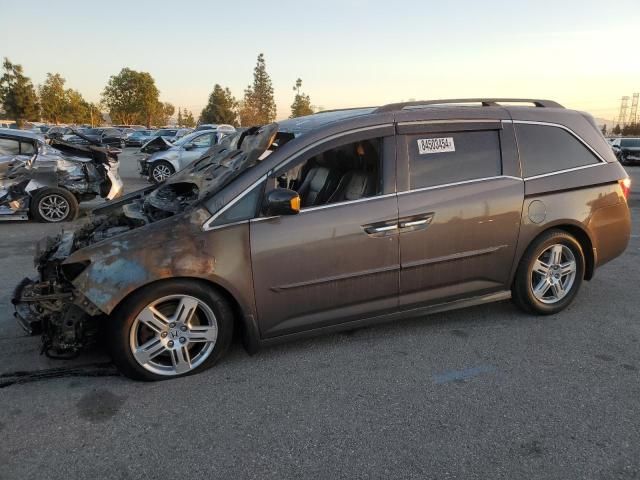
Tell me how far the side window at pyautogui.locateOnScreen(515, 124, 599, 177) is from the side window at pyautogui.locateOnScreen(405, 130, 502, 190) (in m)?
0.25

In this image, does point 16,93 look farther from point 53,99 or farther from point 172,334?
point 172,334

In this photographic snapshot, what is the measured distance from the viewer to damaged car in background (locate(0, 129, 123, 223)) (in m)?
8.27

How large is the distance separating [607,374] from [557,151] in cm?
181

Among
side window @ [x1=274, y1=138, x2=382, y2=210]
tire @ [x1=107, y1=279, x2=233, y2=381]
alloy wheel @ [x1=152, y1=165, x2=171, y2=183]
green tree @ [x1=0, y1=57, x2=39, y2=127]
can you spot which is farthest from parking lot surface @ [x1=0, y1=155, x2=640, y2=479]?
green tree @ [x1=0, y1=57, x2=39, y2=127]

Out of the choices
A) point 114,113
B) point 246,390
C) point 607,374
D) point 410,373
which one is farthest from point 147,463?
point 114,113

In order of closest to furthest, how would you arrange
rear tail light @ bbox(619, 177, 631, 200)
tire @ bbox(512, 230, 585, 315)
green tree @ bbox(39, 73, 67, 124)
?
tire @ bbox(512, 230, 585, 315) → rear tail light @ bbox(619, 177, 631, 200) → green tree @ bbox(39, 73, 67, 124)

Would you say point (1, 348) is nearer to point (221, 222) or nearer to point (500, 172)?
point (221, 222)

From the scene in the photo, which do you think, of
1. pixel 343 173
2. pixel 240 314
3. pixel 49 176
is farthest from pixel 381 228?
pixel 49 176

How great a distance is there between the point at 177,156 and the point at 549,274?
12788 millimetres

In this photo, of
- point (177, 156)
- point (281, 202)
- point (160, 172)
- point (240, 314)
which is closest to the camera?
point (281, 202)

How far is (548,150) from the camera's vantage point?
162 inches

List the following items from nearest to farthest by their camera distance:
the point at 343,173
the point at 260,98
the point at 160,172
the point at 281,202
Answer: the point at 281,202 < the point at 343,173 < the point at 160,172 < the point at 260,98

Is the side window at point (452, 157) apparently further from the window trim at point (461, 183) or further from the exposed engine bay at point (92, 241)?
the exposed engine bay at point (92, 241)

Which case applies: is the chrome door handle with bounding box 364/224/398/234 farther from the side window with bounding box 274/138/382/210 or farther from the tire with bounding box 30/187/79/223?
the tire with bounding box 30/187/79/223
